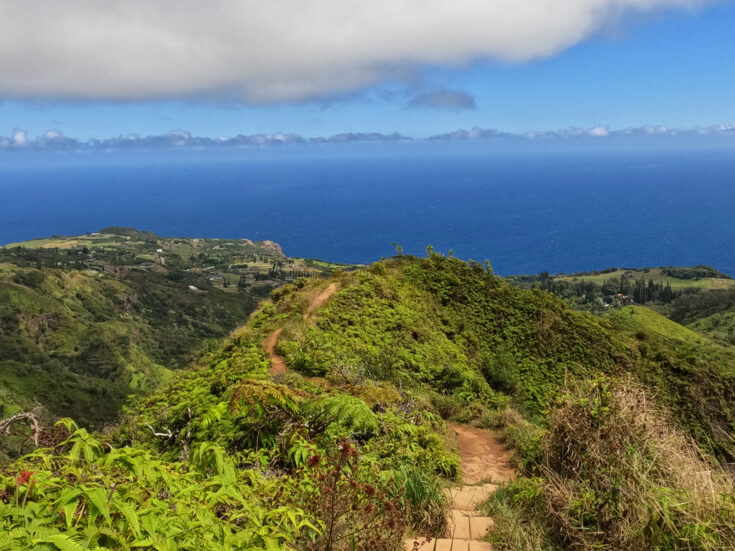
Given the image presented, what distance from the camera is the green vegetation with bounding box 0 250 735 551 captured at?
265 cm

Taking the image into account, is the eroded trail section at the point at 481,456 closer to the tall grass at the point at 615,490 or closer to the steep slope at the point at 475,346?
the steep slope at the point at 475,346

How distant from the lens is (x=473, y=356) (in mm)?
14766

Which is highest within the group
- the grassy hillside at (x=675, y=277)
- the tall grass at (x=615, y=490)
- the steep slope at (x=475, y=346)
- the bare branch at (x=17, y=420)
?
the bare branch at (x=17, y=420)

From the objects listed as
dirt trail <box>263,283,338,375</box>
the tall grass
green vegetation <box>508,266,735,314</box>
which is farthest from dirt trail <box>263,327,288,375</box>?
green vegetation <box>508,266,735,314</box>

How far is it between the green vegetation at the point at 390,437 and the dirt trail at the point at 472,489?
→ 0.72 ft

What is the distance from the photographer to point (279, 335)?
473 inches

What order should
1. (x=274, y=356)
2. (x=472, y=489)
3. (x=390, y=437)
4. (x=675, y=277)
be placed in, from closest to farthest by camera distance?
(x=472, y=489) < (x=390, y=437) < (x=274, y=356) < (x=675, y=277)

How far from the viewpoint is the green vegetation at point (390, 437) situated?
2.65m

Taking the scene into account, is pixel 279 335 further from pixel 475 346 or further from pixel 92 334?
pixel 92 334

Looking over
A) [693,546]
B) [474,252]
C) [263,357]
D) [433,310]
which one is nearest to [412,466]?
[693,546]

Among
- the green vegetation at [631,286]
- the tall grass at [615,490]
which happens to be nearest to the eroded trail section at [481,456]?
the tall grass at [615,490]

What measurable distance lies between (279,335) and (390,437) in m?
5.58

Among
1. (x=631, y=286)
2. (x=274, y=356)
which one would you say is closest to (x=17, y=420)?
(x=274, y=356)

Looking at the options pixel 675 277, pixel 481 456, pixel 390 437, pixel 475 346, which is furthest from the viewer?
pixel 675 277
